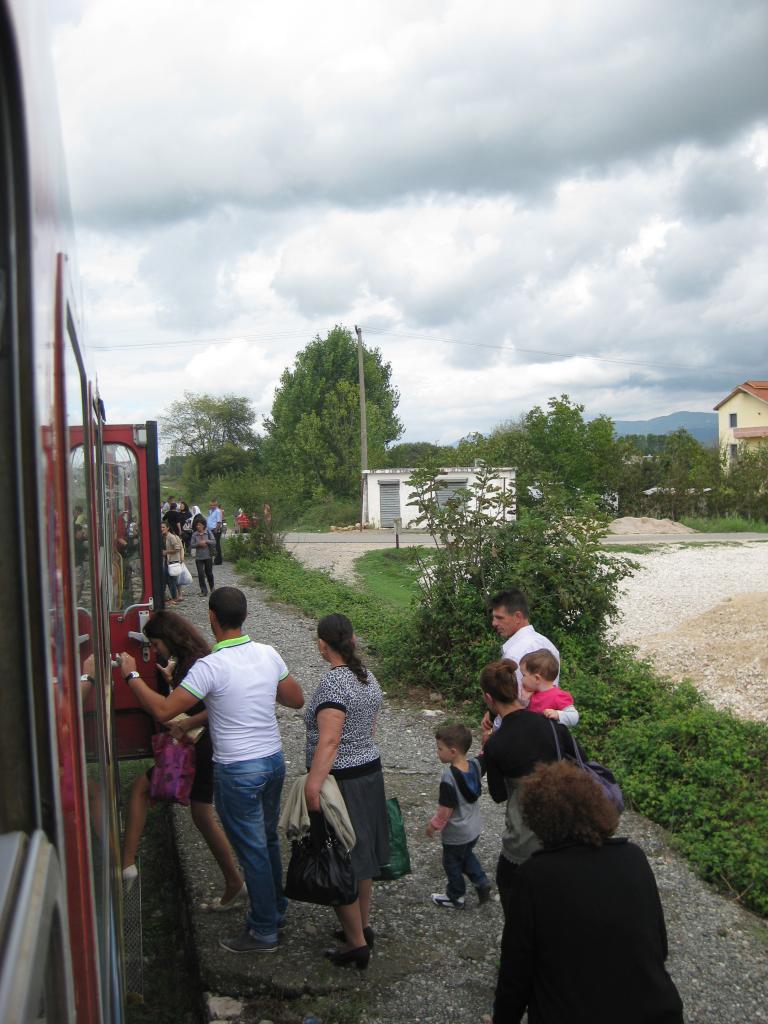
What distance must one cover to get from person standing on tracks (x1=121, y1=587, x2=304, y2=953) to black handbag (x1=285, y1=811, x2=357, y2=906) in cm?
23

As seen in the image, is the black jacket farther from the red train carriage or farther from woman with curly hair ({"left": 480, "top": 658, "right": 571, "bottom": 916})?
the red train carriage

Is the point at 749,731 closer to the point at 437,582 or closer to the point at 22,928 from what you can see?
the point at 437,582

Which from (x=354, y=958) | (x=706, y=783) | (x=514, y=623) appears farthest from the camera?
(x=706, y=783)

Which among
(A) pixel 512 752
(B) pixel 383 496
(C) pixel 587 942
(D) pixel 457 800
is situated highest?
(B) pixel 383 496

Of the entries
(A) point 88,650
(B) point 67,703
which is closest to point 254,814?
(A) point 88,650

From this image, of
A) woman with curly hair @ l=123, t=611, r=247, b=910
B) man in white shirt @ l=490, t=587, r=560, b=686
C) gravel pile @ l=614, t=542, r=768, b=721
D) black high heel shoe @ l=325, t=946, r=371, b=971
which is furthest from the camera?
gravel pile @ l=614, t=542, r=768, b=721

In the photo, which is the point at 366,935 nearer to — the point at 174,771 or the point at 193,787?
the point at 193,787

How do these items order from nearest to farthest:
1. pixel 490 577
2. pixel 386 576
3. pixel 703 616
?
pixel 490 577, pixel 703 616, pixel 386 576

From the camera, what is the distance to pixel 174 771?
15.5 feet

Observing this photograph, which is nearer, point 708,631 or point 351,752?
point 351,752

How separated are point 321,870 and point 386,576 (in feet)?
61.9

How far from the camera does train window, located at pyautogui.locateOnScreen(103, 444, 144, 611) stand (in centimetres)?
560

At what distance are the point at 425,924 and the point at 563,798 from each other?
2692 mm

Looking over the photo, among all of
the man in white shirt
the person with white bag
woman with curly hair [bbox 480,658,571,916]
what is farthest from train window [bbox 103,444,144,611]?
the person with white bag
